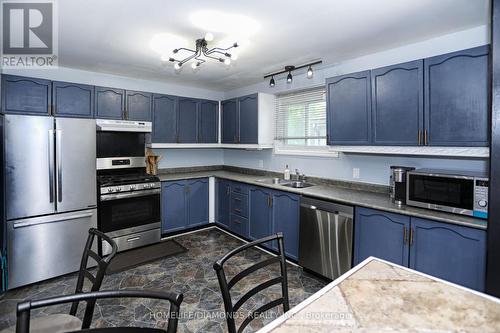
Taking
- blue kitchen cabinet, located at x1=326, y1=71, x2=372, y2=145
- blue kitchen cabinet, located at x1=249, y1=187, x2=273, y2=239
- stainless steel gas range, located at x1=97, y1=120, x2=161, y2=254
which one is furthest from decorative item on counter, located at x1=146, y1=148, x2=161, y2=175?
blue kitchen cabinet, located at x1=326, y1=71, x2=372, y2=145

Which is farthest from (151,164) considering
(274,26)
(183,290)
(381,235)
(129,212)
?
(381,235)

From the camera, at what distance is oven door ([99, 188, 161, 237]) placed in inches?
129

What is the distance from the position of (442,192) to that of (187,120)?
140 inches

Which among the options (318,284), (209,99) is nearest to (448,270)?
(318,284)

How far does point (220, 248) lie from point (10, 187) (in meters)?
2.39

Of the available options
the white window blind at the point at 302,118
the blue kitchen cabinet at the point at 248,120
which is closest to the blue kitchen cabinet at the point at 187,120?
the blue kitchen cabinet at the point at 248,120

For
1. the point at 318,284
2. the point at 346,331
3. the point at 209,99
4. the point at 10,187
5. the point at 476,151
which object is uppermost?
the point at 209,99

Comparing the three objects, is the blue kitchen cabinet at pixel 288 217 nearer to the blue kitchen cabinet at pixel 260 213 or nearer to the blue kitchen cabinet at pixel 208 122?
the blue kitchen cabinet at pixel 260 213

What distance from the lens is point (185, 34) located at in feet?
8.26

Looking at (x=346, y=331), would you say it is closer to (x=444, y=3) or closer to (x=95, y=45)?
(x=444, y=3)

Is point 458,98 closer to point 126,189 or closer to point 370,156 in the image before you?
point 370,156

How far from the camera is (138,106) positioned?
3943 millimetres

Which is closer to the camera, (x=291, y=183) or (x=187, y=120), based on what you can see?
(x=291, y=183)

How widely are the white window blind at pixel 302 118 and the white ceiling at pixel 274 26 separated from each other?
56 centimetres
